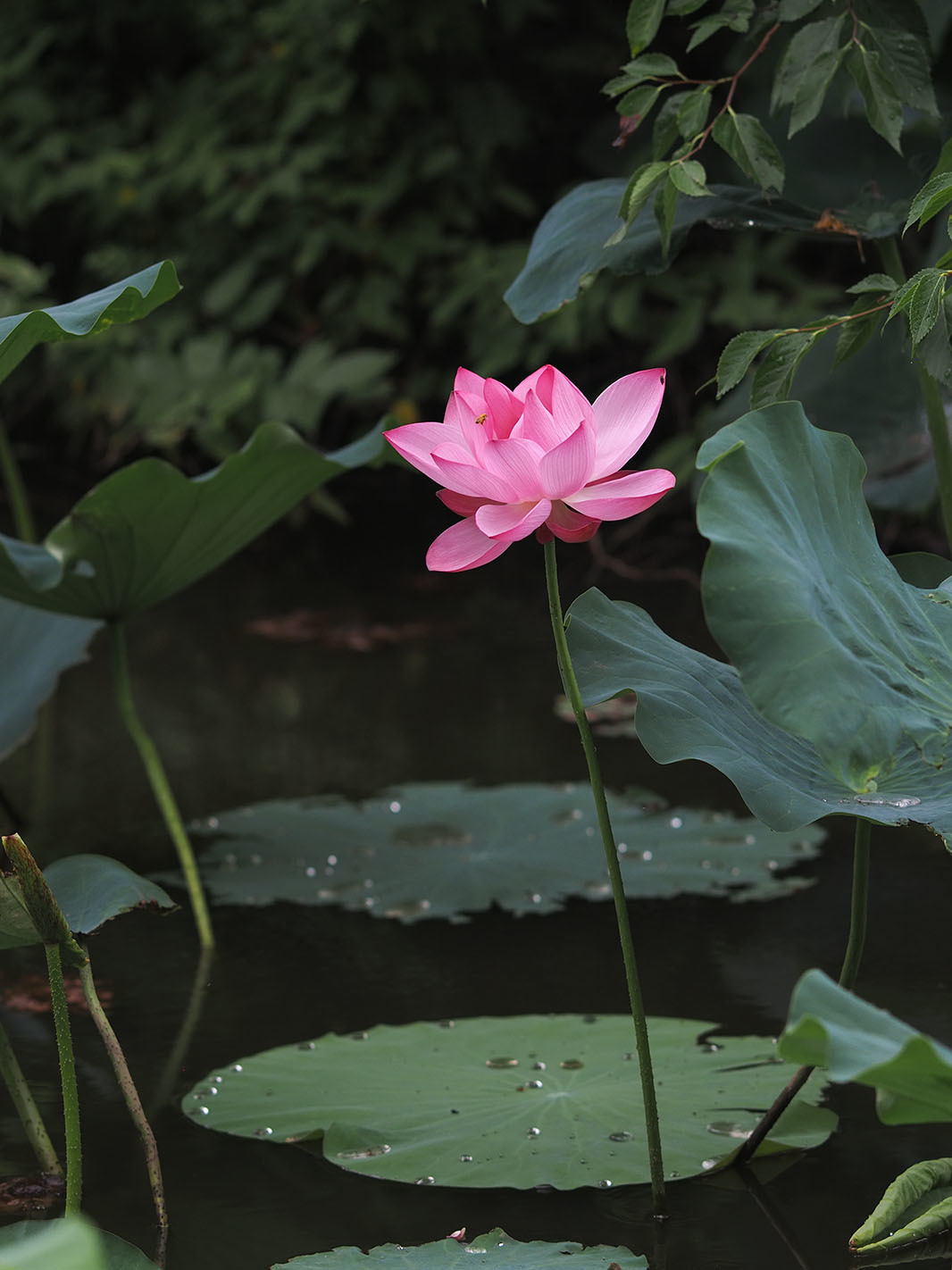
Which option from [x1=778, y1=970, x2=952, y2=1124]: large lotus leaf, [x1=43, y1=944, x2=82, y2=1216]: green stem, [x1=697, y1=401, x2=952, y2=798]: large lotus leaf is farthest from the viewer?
[x1=43, y1=944, x2=82, y2=1216]: green stem

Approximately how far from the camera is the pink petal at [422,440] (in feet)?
2.51

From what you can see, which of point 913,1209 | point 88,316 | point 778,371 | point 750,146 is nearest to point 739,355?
point 778,371

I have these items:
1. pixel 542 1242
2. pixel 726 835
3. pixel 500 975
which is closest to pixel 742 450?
pixel 542 1242

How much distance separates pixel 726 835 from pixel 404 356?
8.37 feet

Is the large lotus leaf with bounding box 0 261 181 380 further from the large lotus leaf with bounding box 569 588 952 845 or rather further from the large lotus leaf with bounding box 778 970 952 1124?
the large lotus leaf with bounding box 778 970 952 1124

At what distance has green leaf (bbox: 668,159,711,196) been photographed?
34.9 inches

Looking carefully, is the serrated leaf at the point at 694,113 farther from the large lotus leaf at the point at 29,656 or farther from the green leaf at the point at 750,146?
the large lotus leaf at the point at 29,656

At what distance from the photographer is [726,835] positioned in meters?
1.56

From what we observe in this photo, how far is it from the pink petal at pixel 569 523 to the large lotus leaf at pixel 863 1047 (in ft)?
0.97

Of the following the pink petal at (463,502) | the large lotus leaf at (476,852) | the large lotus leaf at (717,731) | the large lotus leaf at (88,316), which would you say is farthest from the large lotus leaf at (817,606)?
the large lotus leaf at (476,852)

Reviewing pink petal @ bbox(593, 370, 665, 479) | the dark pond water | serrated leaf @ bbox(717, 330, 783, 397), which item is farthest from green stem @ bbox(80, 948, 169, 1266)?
serrated leaf @ bbox(717, 330, 783, 397)

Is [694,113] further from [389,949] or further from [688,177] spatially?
[389,949]

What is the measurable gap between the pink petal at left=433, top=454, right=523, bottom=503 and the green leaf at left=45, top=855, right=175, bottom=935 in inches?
11.8

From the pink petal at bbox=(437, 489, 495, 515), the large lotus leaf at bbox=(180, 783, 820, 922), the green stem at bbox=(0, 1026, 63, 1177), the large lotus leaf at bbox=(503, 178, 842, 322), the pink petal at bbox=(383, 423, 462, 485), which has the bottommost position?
the large lotus leaf at bbox=(180, 783, 820, 922)
